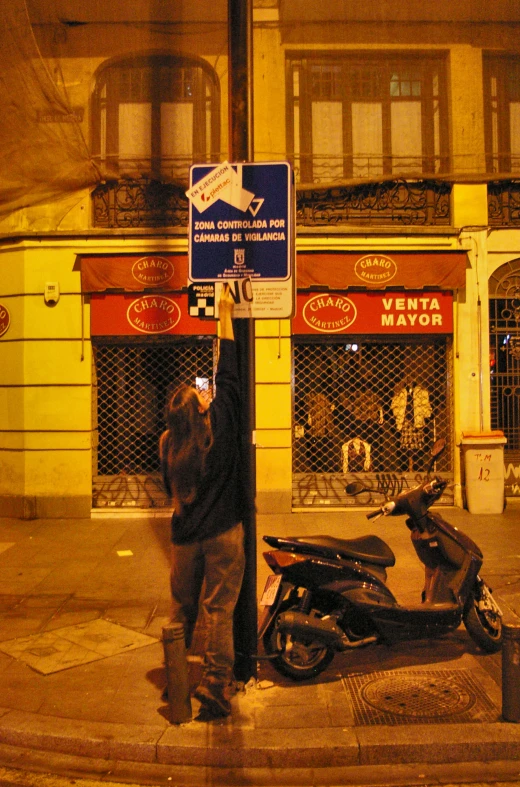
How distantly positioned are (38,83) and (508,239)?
6.79 meters

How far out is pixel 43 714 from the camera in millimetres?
4609

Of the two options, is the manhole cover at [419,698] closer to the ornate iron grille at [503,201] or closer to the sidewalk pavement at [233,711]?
the sidewalk pavement at [233,711]

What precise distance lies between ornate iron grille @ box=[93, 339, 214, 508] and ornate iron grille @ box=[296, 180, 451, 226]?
250 cm

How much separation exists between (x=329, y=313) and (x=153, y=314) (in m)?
2.54

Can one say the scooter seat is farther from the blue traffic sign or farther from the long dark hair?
the blue traffic sign

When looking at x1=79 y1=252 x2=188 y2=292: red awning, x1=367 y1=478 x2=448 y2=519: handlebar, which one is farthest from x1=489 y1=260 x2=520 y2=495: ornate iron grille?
x1=367 y1=478 x2=448 y2=519: handlebar

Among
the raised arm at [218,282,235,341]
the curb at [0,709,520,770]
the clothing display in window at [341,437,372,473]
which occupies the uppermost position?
the raised arm at [218,282,235,341]

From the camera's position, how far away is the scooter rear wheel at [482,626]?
5.34 meters

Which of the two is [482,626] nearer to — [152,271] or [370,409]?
[370,409]

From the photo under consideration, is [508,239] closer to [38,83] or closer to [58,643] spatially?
[38,83]

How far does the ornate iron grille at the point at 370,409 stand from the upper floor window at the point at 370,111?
2.77 meters

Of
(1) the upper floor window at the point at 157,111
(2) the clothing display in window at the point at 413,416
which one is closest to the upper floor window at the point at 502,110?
(2) the clothing display in window at the point at 413,416

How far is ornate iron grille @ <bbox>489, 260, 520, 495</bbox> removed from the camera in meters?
10.8

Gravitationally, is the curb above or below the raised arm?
below
